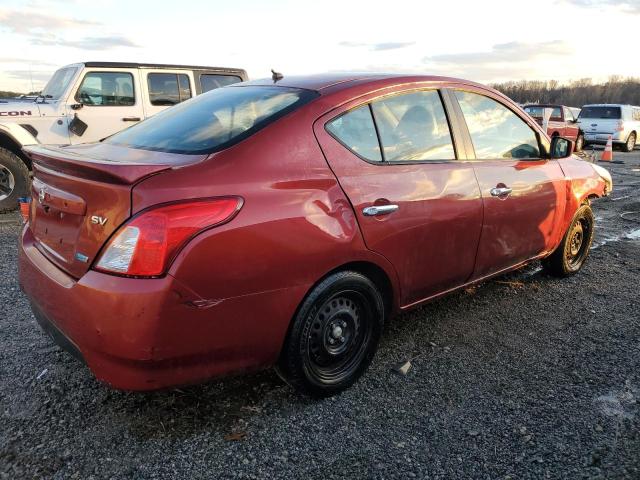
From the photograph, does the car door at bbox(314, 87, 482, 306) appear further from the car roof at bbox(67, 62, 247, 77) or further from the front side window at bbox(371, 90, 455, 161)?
the car roof at bbox(67, 62, 247, 77)

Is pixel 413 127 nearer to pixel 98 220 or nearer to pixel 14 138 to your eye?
pixel 98 220

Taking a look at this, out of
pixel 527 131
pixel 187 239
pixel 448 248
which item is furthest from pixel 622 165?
pixel 187 239

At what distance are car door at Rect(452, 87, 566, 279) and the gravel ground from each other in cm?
→ 61

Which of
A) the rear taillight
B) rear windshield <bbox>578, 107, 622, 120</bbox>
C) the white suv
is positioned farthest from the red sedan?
rear windshield <bbox>578, 107, 622, 120</bbox>

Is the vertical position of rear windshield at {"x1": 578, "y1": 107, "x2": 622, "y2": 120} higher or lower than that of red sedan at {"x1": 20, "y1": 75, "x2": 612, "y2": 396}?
lower

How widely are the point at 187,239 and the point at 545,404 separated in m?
2.07

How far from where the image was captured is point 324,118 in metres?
2.64

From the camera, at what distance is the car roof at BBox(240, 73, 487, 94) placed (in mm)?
2867

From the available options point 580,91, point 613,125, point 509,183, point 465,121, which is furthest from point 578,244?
point 580,91

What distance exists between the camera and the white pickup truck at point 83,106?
7070 millimetres

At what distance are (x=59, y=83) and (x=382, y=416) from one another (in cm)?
756

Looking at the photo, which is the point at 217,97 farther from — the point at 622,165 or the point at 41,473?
the point at 622,165

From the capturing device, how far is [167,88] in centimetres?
829

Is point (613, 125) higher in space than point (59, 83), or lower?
lower
